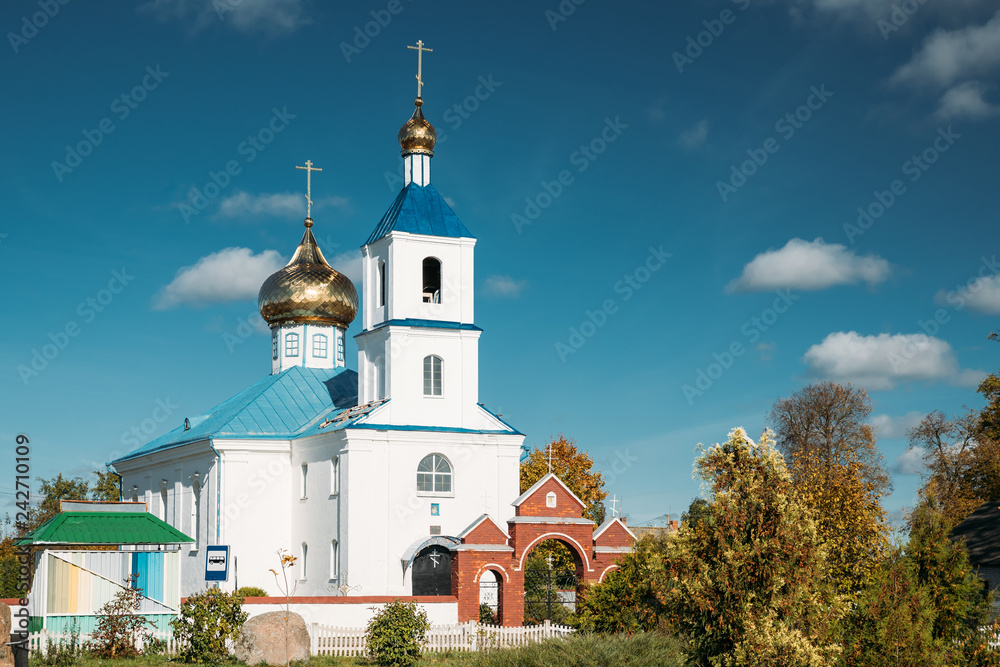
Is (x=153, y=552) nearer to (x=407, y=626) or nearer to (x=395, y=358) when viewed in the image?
(x=407, y=626)

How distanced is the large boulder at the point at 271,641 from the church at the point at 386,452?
889cm

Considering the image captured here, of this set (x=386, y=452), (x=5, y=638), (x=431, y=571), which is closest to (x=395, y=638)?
(x=5, y=638)

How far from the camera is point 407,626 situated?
19547 millimetres

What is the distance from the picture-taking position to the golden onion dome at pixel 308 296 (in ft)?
123

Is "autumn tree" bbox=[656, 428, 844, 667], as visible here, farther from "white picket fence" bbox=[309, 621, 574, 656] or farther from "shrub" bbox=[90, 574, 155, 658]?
"shrub" bbox=[90, 574, 155, 658]

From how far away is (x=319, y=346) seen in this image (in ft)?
124

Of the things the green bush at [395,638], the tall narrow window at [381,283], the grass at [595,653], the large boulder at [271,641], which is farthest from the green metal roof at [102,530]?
the tall narrow window at [381,283]

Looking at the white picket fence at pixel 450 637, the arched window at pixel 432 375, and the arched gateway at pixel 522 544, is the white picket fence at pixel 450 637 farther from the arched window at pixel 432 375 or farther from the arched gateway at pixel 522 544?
the arched window at pixel 432 375

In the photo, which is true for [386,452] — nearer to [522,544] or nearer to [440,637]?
[522,544]

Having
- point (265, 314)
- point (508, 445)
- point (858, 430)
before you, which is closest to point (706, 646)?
point (508, 445)

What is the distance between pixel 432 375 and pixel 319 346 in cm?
827

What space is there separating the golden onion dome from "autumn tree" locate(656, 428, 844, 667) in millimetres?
25173

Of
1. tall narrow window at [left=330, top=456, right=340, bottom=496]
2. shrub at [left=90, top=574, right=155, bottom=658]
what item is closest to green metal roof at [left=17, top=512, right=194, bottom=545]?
shrub at [left=90, top=574, right=155, bottom=658]

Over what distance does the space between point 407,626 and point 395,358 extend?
11652mm
